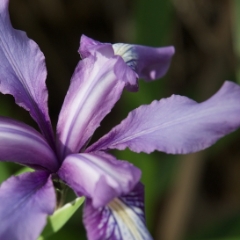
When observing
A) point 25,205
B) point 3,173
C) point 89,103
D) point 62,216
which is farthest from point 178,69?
point 25,205

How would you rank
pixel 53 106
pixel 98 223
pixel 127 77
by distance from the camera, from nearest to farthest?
pixel 98 223 < pixel 127 77 < pixel 53 106

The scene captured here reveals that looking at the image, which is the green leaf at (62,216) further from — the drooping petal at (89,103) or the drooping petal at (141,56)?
the drooping petal at (141,56)

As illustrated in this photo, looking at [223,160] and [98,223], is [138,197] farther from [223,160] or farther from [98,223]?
[223,160]

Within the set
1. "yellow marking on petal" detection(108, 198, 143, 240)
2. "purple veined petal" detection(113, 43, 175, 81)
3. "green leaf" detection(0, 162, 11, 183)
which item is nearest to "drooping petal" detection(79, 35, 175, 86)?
"purple veined petal" detection(113, 43, 175, 81)

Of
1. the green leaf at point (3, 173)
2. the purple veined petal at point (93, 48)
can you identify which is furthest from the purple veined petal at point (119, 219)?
the green leaf at point (3, 173)

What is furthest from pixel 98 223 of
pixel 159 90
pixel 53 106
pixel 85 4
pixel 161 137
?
pixel 85 4

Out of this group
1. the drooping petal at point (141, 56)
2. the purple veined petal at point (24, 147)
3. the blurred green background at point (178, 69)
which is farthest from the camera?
the blurred green background at point (178, 69)

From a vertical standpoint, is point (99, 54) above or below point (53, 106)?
above
